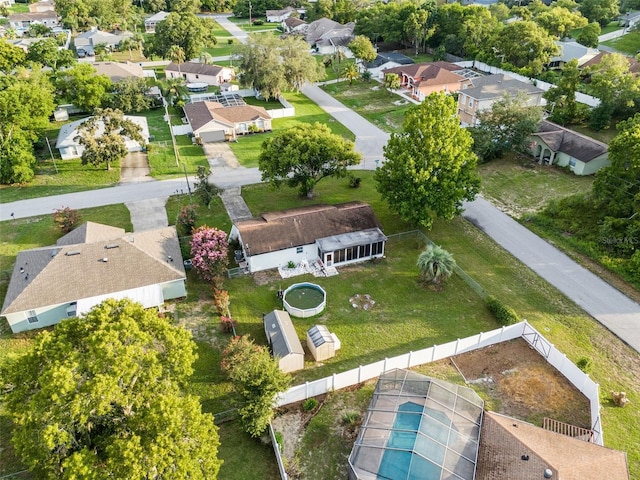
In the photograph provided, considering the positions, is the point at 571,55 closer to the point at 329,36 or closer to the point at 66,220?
the point at 329,36

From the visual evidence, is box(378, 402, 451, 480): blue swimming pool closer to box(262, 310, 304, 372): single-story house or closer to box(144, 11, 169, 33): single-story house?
box(262, 310, 304, 372): single-story house

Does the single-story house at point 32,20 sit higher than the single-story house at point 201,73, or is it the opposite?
the single-story house at point 32,20

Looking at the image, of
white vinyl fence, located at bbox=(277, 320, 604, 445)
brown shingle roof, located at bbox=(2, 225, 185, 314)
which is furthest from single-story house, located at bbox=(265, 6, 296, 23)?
white vinyl fence, located at bbox=(277, 320, 604, 445)

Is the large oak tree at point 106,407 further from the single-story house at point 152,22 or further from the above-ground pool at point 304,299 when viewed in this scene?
the single-story house at point 152,22

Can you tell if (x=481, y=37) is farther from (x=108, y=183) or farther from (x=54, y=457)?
(x=54, y=457)

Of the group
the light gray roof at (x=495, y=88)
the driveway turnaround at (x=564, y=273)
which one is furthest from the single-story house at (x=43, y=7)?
the driveway turnaround at (x=564, y=273)

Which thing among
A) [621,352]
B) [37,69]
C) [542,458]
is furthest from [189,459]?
[37,69]

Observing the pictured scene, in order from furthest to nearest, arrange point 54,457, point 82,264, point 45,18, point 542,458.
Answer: point 45,18, point 82,264, point 542,458, point 54,457
